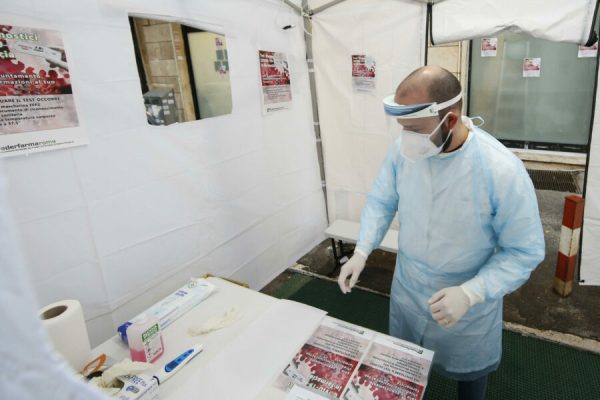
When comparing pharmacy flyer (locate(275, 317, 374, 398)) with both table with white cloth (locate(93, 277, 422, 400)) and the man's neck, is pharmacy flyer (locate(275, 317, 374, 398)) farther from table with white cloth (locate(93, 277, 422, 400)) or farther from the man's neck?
the man's neck

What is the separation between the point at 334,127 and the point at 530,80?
10.5 ft

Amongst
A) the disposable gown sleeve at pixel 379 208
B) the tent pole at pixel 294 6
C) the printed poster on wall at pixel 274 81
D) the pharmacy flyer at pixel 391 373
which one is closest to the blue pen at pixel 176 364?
the pharmacy flyer at pixel 391 373

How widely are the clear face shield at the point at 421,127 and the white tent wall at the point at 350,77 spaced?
1.54 m

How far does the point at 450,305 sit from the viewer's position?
43.1 inches

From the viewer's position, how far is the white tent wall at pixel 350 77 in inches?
99.2

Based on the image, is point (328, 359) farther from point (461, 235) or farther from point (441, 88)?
point (441, 88)

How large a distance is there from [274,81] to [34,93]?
154 cm

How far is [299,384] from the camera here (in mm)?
988

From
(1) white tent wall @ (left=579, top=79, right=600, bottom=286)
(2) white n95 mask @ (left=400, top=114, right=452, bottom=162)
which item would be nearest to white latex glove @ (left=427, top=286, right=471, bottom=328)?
(2) white n95 mask @ (left=400, top=114, right=452, bottom=162)

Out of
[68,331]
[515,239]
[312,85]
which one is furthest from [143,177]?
[312,85]

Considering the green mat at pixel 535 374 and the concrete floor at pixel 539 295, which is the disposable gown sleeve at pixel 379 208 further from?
the concrete floor at pixel 539 295

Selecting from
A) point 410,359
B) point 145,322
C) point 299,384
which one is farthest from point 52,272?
point 410,359

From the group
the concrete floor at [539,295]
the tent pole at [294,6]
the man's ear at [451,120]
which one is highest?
the tent pole at [294,6]

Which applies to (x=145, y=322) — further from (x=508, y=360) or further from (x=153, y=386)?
(x=508, y=360)
